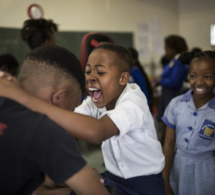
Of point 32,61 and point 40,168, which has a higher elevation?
point 32,61

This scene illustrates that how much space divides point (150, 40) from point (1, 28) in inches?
150

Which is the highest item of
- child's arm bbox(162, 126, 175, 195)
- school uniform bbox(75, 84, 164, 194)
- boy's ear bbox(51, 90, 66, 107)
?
boy's ear bbox(51, 90, 66, 107)

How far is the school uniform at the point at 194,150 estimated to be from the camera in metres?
1.50

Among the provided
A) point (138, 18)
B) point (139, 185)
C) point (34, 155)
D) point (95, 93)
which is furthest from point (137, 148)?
point (138, 18)

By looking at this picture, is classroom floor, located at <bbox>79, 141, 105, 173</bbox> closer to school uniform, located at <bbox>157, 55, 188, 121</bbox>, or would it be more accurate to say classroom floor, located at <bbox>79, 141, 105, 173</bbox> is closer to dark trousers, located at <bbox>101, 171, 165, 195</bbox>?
dark trousers, located at <bbox>101, 171, 165, 195</bbox>

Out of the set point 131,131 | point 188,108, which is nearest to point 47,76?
point 131,131

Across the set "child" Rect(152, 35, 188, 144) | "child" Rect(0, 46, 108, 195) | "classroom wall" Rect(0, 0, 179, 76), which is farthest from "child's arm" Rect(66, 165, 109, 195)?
"classroom wall" Rect(0, 0, 179, 76)

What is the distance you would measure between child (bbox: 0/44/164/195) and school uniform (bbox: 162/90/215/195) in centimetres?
43

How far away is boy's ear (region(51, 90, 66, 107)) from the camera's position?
0.81 meters

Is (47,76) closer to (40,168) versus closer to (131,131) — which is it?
(40,168)

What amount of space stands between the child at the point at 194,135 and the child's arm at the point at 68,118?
77 centimetres

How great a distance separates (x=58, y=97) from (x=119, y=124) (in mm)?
280

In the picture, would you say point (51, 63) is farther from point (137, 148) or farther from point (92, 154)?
point (92, 154)

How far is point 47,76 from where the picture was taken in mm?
790
